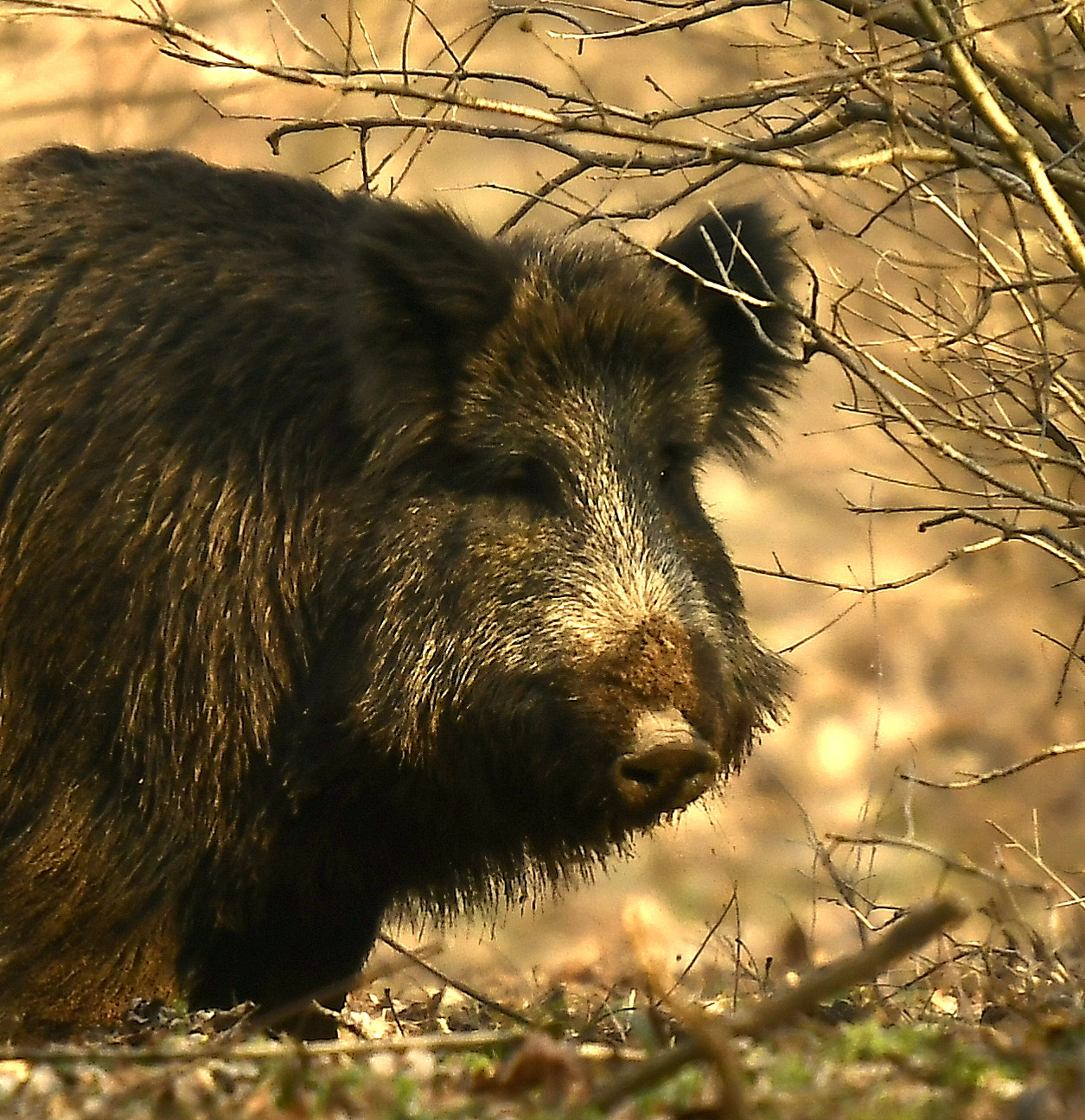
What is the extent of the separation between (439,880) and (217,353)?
5.45ft

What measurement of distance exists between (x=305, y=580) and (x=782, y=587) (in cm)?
1241

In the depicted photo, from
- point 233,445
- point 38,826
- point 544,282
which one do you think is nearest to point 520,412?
point 544,282

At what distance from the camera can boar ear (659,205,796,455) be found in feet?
19.1

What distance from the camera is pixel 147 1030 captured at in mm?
4703

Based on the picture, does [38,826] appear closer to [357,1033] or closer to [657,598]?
[357,1033]

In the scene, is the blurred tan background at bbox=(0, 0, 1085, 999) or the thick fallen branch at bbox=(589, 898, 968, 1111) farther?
the blurred tan background at bbox=(0, 0, 1085, 999)

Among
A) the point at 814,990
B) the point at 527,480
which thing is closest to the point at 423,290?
the point at 527,480

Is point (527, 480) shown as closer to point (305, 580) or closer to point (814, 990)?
point (305, 580)

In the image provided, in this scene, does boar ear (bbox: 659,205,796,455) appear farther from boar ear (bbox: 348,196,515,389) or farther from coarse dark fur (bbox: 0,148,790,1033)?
boar ear (bbox: 348,196,515,389)

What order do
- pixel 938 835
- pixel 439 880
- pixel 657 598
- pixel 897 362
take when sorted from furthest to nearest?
pixel 938 835 < pixel 897 362 < pixel 439 880 < pixel 657 598

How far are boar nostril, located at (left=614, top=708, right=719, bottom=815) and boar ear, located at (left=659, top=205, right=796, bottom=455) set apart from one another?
1404 millimetres

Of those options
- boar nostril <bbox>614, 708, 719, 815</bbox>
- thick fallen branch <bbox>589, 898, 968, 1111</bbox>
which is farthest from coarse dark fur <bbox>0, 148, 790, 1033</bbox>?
thick fallen branch <bbox>589, 898, 968, 1111</bbox>

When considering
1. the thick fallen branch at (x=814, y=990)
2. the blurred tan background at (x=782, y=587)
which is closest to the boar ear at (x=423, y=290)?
the thick fallen branch at (x=814, y=990)

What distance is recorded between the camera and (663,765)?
15.7ft
